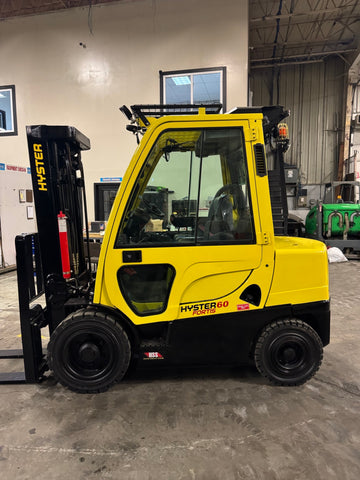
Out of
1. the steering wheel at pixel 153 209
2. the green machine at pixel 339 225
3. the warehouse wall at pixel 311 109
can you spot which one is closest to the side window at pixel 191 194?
the steering wheel at pixel 153 209

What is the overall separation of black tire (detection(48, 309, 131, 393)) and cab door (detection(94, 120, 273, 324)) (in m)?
0.18

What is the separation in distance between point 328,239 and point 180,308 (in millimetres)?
7701

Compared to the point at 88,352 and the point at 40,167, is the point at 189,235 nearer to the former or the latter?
the point at 88,352

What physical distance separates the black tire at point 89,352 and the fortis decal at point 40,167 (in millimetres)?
1105

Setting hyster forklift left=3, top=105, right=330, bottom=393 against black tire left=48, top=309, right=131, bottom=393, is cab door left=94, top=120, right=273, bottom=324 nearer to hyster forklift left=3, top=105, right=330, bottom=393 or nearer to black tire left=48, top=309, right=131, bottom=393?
hyster forklift left=3, top=105, right=330, bottom=393

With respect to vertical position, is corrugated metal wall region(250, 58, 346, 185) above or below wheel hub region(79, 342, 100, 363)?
above

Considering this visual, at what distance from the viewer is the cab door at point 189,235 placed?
2223 millimetres

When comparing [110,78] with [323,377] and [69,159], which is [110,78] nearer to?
[69,159]

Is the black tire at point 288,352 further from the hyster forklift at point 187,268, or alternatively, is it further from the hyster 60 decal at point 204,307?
the hyster 60 decal at point 204,307

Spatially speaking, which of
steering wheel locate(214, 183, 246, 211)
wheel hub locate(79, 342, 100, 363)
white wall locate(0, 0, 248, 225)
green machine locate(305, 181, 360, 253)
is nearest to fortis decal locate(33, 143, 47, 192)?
wheel hub locate(79, 342, 100, 363)

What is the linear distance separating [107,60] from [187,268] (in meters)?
8.29

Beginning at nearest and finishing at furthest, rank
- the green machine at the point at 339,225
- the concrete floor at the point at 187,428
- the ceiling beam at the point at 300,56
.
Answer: the concrete floor at the point at 187,428 < the green machine at the point at 339,225 < the ceiling beam at the point at 300,56

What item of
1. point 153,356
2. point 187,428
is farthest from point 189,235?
point 187,428

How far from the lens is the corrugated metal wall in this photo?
499 inches
